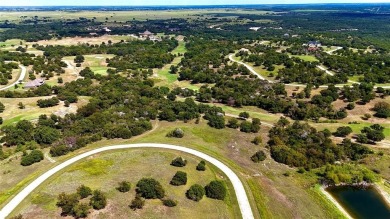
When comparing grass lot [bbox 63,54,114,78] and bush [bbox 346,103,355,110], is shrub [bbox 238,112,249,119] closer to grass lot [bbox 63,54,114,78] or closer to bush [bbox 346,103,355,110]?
bush [bbox 346,103,355,110]

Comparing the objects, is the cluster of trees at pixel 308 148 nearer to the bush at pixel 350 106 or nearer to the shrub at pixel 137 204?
the bush at pixel 350 106

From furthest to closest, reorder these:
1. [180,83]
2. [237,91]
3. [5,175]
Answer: [180,83]
[237,91]
[5,175]

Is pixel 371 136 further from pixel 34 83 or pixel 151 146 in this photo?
pixel 34 83

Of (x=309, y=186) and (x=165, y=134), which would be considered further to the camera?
(x=165, y=134)

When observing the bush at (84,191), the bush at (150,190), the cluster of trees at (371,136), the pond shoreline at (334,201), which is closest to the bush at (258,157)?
the pond shoreline at (334,201)

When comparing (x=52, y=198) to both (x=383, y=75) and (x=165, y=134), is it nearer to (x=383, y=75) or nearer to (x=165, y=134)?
(x=165, y=134)

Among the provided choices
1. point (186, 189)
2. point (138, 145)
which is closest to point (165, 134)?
point (138, 145)
